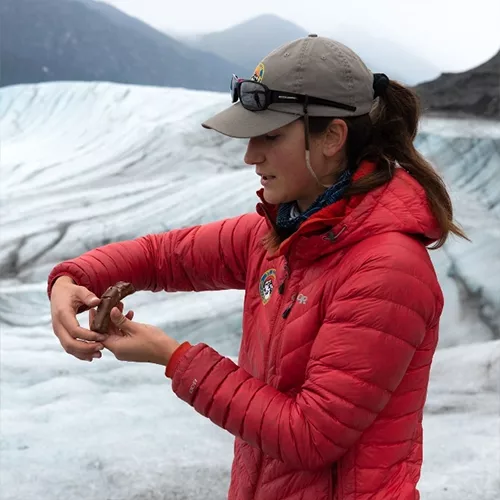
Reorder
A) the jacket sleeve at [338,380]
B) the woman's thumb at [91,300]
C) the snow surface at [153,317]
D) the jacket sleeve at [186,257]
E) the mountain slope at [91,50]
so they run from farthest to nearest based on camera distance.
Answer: the mountain slope at [91,50], the snow surface at [153,317], the jacket sleeve at [186,257], the woman's thumb at [91,300], the jacket sleeve at [338,380]

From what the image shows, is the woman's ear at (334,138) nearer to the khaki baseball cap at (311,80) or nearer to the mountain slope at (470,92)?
the khaki baseball cap at (311,80)

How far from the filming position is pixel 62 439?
1484 millimetres

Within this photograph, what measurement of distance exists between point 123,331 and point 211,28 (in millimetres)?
3563

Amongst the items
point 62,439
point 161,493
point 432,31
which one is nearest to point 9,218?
point 62,439

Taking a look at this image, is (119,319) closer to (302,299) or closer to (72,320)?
(72,320)

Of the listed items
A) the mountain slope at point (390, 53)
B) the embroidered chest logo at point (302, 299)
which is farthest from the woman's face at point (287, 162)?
the mountain slope at point (390, 53)

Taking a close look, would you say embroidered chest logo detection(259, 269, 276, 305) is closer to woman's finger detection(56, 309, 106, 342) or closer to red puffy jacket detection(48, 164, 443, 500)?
red puffy jacket detection(48, 164, 443, 500)

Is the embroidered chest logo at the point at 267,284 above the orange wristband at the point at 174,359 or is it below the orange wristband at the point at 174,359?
above

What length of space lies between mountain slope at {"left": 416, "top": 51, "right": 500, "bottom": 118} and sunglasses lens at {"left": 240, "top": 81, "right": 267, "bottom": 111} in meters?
2.05

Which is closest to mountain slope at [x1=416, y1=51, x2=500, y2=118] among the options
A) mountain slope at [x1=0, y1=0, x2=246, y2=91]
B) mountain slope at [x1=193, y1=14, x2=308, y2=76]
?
mountain slope at [x1=193, y1=14, x2=308, y2=76]

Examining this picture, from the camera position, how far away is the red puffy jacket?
0.58 metres

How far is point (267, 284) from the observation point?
718 mm

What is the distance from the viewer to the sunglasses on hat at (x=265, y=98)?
62 cm

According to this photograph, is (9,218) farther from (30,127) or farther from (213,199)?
(30,127)
